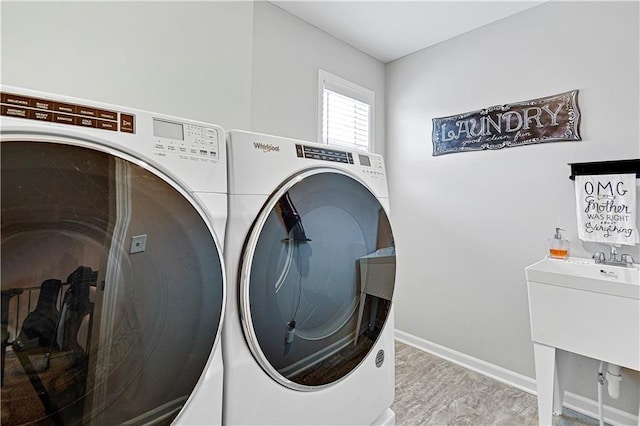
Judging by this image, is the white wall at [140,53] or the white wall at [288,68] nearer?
the white wall at [140,53]

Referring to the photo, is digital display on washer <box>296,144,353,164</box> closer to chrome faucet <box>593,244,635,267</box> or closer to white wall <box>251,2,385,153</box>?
white wall <box>251,2,385,153</box>

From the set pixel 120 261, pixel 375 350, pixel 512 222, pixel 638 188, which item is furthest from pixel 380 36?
pixel 120 261

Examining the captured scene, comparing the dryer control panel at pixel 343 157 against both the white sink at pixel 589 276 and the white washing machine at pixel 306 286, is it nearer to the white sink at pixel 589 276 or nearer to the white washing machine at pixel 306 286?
the white washing machine at pixel 306 286

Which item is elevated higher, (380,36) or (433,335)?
(380,36)

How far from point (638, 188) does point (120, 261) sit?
2321 millimetres

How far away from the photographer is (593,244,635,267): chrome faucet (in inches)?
→ 64.1

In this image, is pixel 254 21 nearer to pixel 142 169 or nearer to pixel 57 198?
pixel 142 169

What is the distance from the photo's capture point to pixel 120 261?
26.0 inches

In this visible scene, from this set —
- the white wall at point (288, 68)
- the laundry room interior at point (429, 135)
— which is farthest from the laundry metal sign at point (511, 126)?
the white wall at point (288, 68)

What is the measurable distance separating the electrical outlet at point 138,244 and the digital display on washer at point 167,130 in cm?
25

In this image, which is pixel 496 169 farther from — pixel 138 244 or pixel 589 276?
pixel 138 244

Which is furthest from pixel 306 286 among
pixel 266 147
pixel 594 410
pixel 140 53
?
pixel 594 410

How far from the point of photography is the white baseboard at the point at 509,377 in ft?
5.53

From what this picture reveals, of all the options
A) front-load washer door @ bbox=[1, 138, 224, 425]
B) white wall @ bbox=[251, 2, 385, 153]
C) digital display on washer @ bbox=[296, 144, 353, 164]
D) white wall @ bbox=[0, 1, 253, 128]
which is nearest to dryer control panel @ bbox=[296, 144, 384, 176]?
digital display on washer @ bbox=[296, 144, 353, 164]
